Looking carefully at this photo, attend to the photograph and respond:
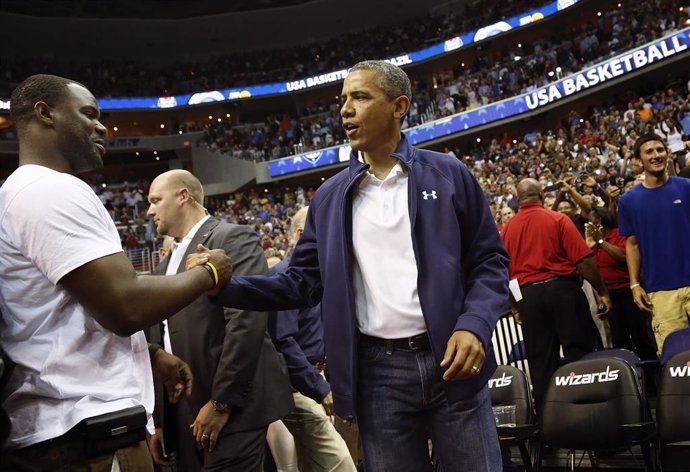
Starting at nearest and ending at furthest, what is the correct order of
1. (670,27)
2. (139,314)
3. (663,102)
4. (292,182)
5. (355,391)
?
(139,314)
(355,391)
(663,102)
(670,27)
(292,182)

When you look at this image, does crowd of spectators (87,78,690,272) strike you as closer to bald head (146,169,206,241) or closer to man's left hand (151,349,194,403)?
bald head (146,169,206,241)

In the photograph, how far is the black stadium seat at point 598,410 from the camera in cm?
329

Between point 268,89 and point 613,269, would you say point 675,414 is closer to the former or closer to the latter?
point 613,269

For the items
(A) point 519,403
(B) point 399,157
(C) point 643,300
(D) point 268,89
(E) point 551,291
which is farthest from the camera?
(D) point 268,89

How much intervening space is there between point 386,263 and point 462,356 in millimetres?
410

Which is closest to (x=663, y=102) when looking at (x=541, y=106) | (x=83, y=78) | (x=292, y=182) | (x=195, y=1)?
(x=541, y=106)

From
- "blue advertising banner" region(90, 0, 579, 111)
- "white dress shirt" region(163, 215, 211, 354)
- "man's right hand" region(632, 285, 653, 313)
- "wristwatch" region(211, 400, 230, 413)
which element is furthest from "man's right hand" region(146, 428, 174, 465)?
"blue advertising banner" region(90, 0, 579, 111)

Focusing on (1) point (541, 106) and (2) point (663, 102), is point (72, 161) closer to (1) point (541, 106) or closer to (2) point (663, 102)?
(2) point (663, 102)

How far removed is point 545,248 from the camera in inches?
181

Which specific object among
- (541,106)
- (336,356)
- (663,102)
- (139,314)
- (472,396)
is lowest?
(472,396)

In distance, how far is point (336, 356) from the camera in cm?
200

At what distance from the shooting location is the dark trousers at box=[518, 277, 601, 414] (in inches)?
173

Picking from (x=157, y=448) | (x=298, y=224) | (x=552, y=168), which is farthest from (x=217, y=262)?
(x=552, y=168)

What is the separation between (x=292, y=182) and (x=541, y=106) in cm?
1142
